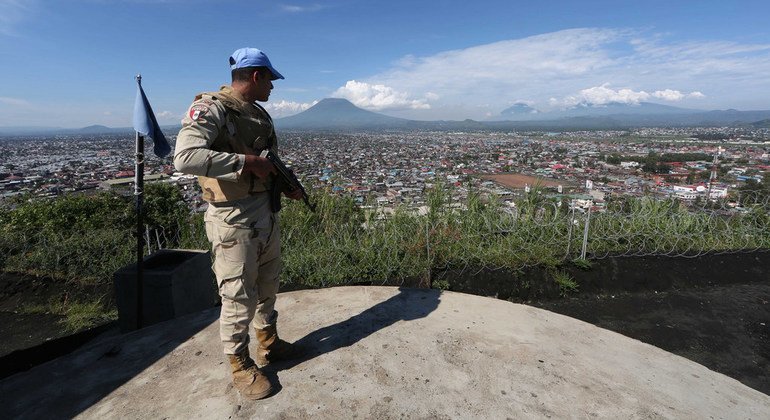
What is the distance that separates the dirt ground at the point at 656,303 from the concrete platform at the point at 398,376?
0.73 m

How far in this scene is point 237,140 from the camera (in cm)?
228

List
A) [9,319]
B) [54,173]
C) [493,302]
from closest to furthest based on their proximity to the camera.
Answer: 1. [493,302]
2. [9,319]
3. [54,173]

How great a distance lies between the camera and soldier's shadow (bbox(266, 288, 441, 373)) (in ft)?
9.09

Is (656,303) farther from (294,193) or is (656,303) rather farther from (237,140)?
(237,140)

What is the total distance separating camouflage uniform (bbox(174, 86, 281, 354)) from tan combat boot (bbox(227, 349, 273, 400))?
0.07 meters

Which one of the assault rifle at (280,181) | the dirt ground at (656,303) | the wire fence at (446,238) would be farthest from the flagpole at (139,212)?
the wire fence at (446,238)

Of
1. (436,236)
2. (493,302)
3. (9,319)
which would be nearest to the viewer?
(493,302)

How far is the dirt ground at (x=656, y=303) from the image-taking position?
3426 millimetres

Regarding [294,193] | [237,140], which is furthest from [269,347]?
[237,140]

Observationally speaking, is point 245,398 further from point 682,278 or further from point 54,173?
point 54,173

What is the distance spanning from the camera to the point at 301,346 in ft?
9.05

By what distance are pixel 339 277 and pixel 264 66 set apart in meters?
2.73

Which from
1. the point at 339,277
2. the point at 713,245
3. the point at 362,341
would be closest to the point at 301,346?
the point at 362,341

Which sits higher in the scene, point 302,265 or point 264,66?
point 264,66
